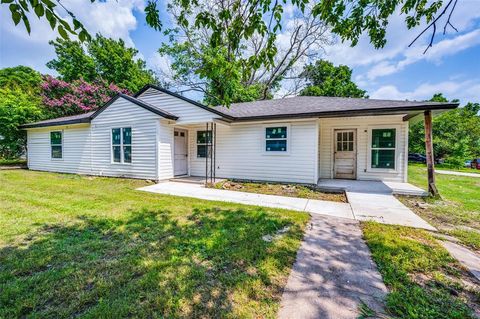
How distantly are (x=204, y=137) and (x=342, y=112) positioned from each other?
5.89m

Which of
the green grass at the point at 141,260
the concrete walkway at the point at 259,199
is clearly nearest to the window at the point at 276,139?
the concrete walkway at the point at 259,199

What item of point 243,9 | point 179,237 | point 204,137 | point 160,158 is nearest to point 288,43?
point 204,137

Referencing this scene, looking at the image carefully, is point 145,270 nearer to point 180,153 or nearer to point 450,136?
point 180,153

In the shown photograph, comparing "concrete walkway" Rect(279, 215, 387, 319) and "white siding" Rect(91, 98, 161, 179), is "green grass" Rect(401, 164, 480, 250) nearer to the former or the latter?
"concrete walkway" Rect(279, 215, 387, 319)

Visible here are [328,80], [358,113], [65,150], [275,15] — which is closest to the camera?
[275,15]

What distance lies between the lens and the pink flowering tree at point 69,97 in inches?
717

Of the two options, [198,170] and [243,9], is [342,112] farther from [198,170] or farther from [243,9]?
[198,170]

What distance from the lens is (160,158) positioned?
8.85 m

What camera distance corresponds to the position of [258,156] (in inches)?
353

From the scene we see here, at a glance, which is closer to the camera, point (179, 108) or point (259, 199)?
point (259, 199)

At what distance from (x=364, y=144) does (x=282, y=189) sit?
13.5 ft

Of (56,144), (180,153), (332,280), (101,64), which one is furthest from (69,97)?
(332,280)

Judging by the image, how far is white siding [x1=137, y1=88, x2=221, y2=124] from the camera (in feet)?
28.3

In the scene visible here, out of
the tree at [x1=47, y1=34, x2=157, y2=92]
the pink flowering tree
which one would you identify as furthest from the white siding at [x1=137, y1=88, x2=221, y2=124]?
the tree at [x1=47, y1=34, x2=157, y2=92]
